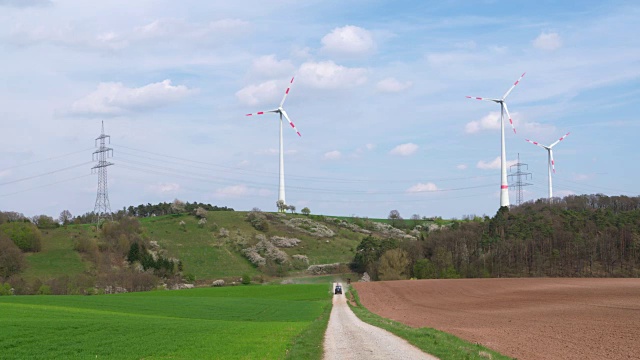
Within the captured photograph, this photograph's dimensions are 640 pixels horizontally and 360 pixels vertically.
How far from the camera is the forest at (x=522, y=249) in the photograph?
135000 mm

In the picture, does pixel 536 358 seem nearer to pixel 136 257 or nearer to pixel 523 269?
pixel 523 269

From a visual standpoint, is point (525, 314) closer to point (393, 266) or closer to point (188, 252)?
point (393, 266)

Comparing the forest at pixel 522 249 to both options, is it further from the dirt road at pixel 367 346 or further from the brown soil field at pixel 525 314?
the dirt road at pixel 367 346

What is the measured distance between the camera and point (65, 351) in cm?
2714

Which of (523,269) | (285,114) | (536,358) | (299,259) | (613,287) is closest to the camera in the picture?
(536,358)

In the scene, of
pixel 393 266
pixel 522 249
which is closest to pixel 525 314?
pixel 393 266

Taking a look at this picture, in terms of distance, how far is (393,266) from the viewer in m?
143

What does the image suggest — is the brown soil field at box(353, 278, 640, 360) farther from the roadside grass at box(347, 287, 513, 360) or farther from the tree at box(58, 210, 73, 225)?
the tree at box(58, 210, 73, 225)

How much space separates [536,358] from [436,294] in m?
65.3

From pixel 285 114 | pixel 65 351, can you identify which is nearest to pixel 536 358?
pixel 65 351

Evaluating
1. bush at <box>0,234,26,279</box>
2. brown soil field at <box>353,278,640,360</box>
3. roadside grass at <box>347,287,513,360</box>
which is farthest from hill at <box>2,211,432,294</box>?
roadside grass at <box>347,287,513,360</box>

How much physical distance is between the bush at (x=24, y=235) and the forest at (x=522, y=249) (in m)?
75.4

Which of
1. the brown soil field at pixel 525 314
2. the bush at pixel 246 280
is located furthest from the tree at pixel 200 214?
the brown soil field at pixel 525 314

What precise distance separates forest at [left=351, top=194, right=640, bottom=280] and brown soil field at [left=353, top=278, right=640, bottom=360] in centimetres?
3197
